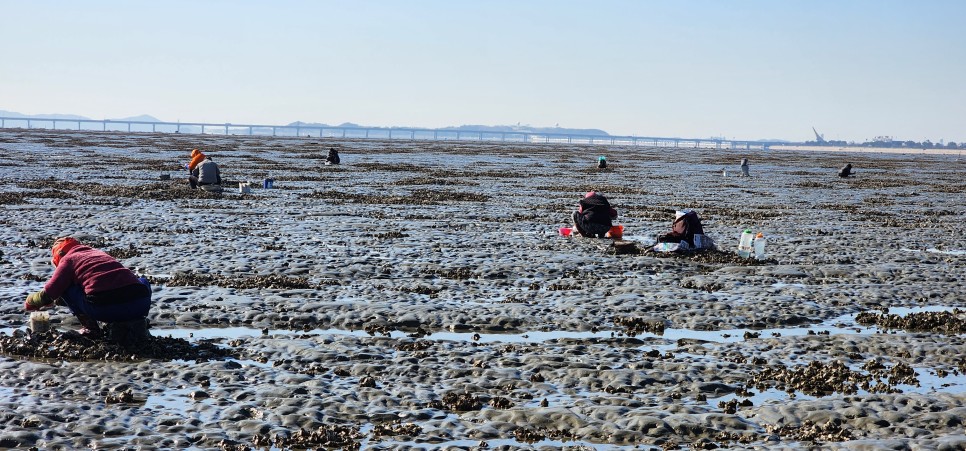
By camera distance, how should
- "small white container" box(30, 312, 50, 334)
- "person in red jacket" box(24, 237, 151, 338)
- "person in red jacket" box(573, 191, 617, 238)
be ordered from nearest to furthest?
"person in red jacket" box(24, 237, 151, 338) → "small white container" box(30, 312, 50, 334) → "person in red jacket" box(573, 191, 617, 238)

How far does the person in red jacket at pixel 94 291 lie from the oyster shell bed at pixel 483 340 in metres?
0.38

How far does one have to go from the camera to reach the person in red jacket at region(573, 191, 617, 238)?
69.1 feet

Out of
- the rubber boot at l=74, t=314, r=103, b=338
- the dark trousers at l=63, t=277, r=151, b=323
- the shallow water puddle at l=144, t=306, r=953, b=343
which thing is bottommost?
the shallow water puddle at l=144, t=306, r=953, b=343

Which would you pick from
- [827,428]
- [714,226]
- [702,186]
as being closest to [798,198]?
[702,186]

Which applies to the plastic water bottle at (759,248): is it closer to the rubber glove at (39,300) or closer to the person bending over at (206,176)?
the rubber glove at (39,300)

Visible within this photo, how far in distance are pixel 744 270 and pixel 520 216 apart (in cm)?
981

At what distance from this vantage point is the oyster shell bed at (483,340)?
8242 millimetres

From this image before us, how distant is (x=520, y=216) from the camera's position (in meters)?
26.1

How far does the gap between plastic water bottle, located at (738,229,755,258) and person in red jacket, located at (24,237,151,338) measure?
38.5 feet

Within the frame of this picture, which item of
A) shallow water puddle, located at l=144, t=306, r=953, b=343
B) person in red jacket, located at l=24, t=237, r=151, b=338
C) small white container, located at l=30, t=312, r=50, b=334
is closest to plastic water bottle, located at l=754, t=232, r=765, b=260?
shallow water puddle, located at l=144, t=306, r=953, b=343

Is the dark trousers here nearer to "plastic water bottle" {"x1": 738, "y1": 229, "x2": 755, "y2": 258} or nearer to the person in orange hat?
"plastic water bottle" {"x1": 738, "y1": 229, "x2": 755, "y2": 258}

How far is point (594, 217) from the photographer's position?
828 inches

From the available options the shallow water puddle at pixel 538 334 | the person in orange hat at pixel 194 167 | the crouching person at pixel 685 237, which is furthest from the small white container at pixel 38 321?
the person in orange hat at pixel 194 167

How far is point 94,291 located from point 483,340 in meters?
4.40
